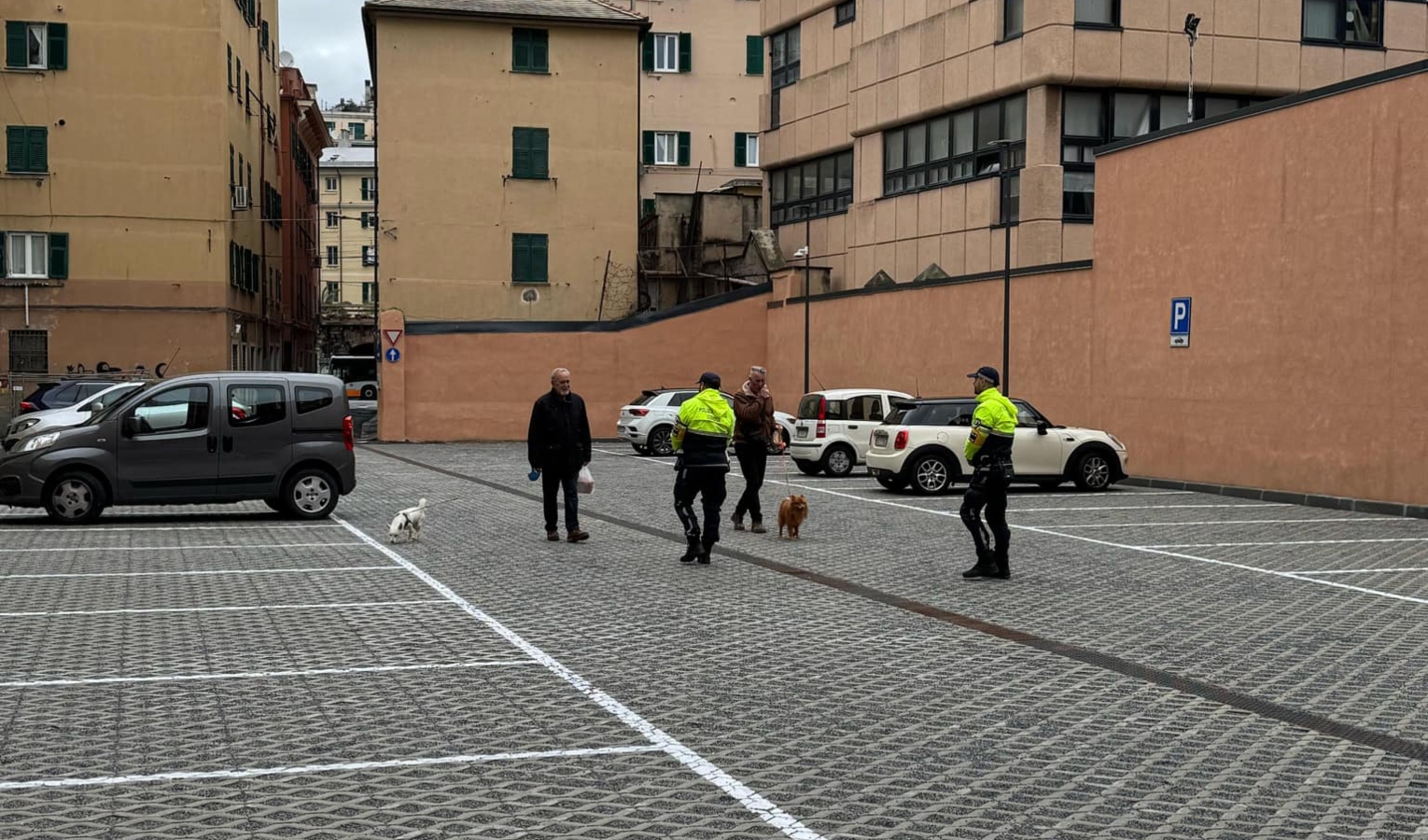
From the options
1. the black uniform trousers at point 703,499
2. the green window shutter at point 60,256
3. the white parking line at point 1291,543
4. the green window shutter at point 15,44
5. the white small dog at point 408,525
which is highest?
the green window shutter at point 15,44

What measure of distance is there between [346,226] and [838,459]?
3593 inches

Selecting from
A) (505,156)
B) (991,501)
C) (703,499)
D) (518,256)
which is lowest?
(703,499)

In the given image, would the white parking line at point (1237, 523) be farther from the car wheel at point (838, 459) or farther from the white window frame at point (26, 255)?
the white window frame at point (26, 255)

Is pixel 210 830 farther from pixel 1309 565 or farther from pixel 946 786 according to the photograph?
pixel 1309 565

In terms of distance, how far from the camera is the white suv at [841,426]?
27.8 meters

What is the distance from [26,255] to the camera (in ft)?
149

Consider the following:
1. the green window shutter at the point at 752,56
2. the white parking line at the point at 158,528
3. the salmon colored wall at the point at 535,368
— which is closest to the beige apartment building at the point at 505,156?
the salmon colored wall at the point at 535,368

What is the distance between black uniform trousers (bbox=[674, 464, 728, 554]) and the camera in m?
14.3

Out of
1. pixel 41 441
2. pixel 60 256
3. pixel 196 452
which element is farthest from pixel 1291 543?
pixel 60 256

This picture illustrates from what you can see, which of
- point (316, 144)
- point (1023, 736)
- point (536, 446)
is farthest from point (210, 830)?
point (316, 144)

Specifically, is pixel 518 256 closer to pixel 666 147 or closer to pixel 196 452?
pixel 666 147

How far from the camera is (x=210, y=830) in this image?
18.5 feet

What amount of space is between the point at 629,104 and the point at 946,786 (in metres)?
41.9

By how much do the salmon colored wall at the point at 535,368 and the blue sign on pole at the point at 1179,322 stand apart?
18.8 metres
